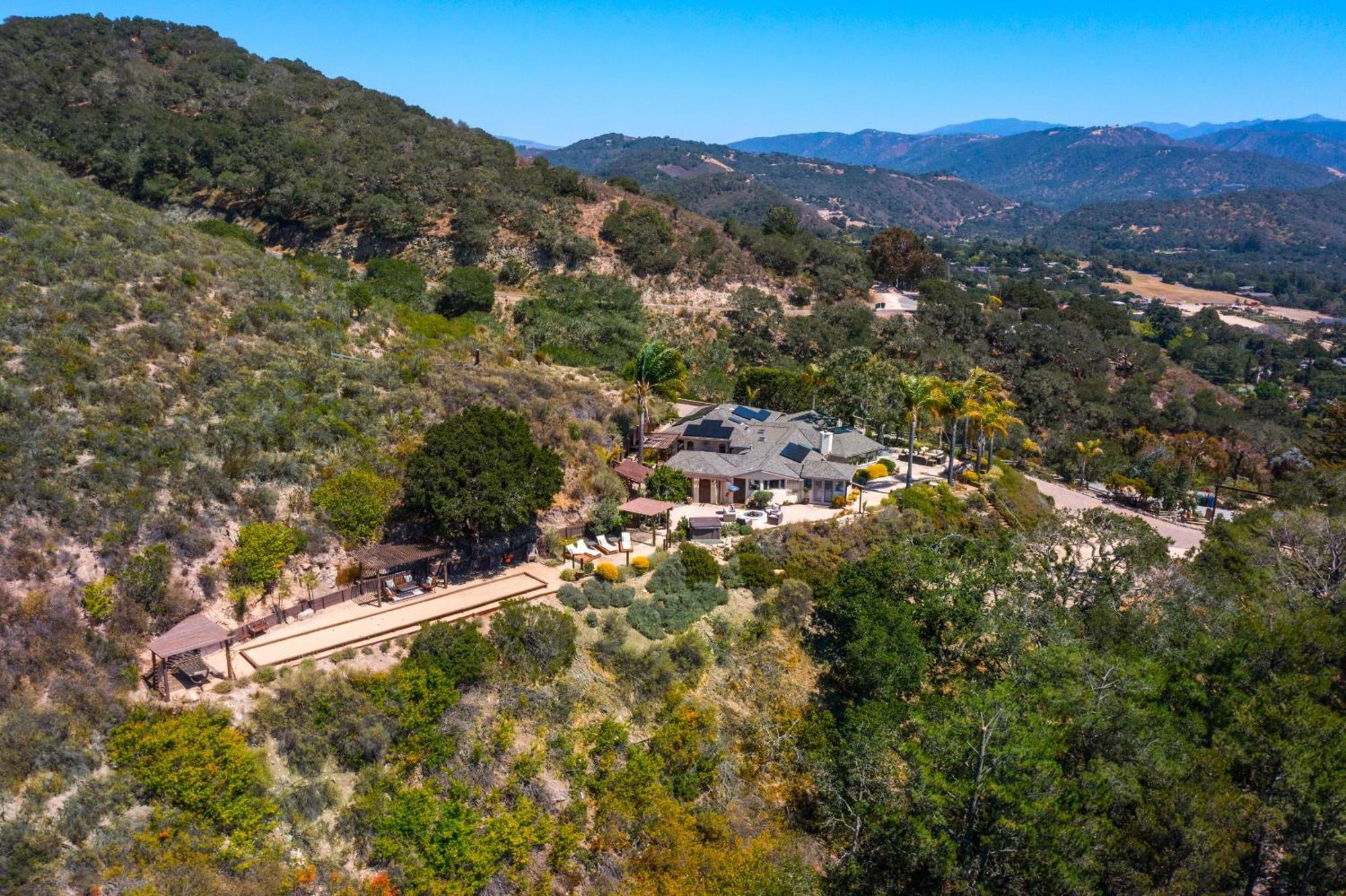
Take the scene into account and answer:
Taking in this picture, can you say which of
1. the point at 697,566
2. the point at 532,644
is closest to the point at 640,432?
the point at 697,566

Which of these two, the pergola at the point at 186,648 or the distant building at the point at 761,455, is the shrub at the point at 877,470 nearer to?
the distant building at the point at 761,455

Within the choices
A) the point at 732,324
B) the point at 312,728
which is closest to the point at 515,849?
the point at 312,728

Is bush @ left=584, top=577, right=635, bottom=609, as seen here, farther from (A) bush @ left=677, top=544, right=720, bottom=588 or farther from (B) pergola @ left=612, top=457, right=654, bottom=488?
(B) pergola @ left=612, top=457, right=654, bottom=488

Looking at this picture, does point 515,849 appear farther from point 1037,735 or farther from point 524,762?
point 1037,735

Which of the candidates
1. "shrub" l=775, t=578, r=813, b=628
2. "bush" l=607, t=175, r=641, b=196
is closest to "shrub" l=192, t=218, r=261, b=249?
"bush" l=607, t=175, r=641, b=196

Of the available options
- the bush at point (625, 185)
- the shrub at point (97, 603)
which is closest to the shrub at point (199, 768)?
the shrub at point (97, 603)

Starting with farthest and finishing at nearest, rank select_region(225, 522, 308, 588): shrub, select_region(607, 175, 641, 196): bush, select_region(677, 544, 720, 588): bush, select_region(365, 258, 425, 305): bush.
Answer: select_region(607, 175, 641, 196): bush < select_region(365, 258, 425, 305): bush < select_region(677, 544, 720, 588): bush < select_region(225, 522, 308, 588): shrub

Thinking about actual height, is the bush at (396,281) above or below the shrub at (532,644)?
above
